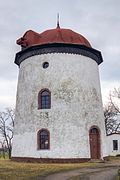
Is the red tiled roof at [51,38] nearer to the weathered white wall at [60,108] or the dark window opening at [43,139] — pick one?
the weathered white wall at [60,108]

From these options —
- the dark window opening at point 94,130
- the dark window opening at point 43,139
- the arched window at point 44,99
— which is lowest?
the dark window opening at point 43,139

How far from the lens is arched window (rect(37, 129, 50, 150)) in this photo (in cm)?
2386

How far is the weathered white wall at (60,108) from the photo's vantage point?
932 inches

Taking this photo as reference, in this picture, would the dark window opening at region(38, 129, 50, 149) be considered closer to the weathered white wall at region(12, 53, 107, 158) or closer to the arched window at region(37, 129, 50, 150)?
the arched window at region(37, 129, 50, 150)

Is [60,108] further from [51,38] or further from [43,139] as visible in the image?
[51,38]

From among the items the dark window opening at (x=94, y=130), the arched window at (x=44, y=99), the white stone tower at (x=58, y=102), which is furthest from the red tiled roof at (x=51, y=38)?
the dark window opening at (x=94, y=130)

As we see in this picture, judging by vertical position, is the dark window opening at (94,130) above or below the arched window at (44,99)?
below

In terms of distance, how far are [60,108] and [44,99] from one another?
1613 mm

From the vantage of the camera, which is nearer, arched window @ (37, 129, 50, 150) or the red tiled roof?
arched window @ (37, 129, 50, 150)

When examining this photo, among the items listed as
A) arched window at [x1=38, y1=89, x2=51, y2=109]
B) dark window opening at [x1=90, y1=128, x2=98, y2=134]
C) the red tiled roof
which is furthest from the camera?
the red tiled roof

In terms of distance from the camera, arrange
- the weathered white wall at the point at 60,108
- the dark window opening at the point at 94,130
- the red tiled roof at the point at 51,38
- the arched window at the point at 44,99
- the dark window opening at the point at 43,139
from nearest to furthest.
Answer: the weathered white wall at the point at 60,108
the dark window opening at the point at 43,139
the arched window at the point at 44,99
the dark window opening at the point at 94,130
the red tiled roof at the point at 51,38

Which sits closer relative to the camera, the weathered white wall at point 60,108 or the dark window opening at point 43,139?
the weathered white wall at point 60,108

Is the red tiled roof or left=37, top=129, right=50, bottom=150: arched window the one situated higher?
the red tiled roof

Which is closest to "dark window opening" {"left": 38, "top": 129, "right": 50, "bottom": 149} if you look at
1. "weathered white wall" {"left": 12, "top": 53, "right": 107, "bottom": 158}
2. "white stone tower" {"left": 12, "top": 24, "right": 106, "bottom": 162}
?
"white stone tower" {"left": 12, "top": 24, "right": 106, "bottom": 162}
